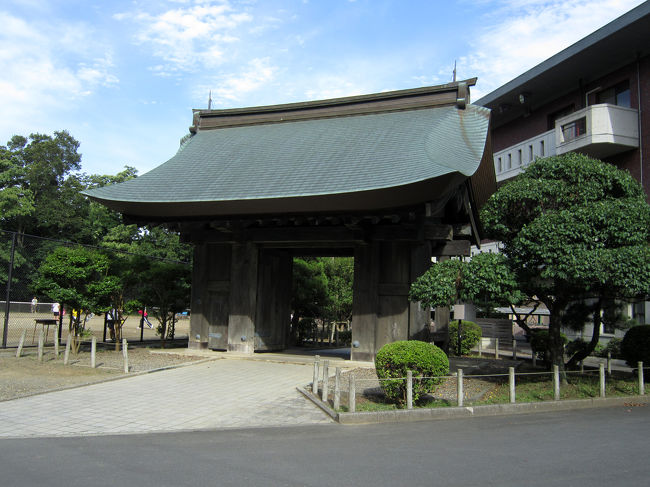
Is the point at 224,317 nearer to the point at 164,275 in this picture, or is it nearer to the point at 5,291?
the point at 164,275

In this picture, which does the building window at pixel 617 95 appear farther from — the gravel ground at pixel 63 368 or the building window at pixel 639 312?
the gravel ground at pixel 63 368

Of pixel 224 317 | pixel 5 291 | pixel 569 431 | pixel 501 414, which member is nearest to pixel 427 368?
pixel 501 414

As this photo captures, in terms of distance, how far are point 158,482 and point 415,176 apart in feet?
24.9

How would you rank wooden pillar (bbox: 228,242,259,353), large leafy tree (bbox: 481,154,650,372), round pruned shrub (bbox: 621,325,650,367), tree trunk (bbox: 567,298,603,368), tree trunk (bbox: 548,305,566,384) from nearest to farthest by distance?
large leafy tree (bbox: 481,154,650,372)
tree trunk (bbox: 548,305,566,384)
tree trunk (bbox: 567,298,603,368)
round pruned shrub (bbox: 621,325,650,367)
wooden pillar (bbox: 228,242,259,353)

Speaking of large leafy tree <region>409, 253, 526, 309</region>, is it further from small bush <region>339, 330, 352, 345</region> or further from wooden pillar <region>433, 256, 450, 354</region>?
small bush <region>339, 330, 352, 345</region>

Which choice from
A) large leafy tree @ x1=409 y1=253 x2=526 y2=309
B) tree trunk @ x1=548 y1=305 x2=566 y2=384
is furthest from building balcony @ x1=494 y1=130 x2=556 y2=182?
large leafy tree @ x1=409 y1=253 x2=526 y2=309

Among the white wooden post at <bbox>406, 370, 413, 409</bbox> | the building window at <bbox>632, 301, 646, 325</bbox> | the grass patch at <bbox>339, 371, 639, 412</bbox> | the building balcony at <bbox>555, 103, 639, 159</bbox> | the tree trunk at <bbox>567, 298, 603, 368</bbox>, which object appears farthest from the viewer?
the building balcony at <bbox>555, 103, 639, 159</bbox>

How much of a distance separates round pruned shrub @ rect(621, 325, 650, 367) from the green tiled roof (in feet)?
19.3

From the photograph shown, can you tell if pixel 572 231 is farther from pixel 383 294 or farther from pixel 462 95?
pixel 462 95

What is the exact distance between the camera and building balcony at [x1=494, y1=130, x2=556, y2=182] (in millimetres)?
23084

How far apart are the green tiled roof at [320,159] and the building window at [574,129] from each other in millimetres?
8662

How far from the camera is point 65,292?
13398 millimetres

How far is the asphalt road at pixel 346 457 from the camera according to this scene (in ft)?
16.3

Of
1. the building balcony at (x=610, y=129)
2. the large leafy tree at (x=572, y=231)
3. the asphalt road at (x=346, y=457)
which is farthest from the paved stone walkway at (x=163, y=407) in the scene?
the building balcony at (x=610, y=129)
